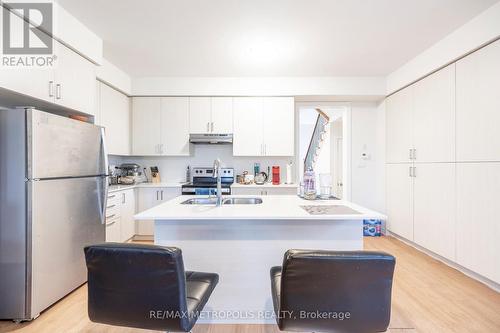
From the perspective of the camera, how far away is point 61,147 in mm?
1993

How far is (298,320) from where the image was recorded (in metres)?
1.06

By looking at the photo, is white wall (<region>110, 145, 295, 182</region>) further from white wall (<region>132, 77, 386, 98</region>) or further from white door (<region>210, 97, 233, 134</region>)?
white wall (<region>132, 77, 386, 98</region>)

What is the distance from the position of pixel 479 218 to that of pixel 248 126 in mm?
2967

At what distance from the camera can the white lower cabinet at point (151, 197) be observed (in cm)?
369

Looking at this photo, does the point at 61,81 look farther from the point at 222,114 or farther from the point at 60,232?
the point at 222,114

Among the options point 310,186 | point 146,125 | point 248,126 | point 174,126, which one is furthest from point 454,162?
point 146,125

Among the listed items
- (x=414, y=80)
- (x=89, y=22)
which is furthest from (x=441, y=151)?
(x=89, y=22)

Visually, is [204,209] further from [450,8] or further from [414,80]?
[414,80]

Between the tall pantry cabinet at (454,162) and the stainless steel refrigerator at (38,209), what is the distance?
3.76 meters

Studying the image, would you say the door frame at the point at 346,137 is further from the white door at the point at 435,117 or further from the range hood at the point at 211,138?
the range hood at the point at 211,138

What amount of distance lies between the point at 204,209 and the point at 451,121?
284 centimetres

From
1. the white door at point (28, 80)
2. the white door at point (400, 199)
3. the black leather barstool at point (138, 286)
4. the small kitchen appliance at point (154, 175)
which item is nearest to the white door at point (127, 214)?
the small kitchen appliance at point (154, 175)

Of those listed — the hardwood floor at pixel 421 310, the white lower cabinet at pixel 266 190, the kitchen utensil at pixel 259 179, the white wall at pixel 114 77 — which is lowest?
the hardwood floor at pixel 421 310

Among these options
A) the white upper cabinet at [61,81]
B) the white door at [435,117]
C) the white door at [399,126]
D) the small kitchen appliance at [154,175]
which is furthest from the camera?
the small kitchen appliance at [154,175]
